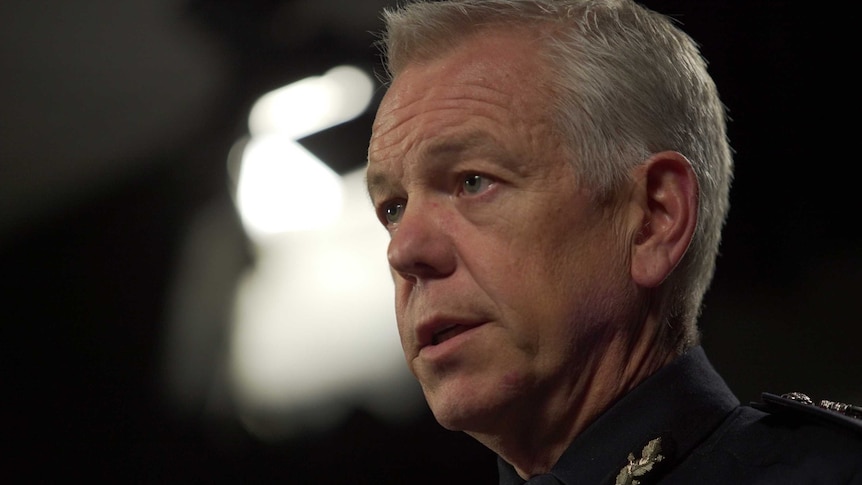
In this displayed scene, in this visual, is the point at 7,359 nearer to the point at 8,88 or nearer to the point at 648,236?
the point at 8,88

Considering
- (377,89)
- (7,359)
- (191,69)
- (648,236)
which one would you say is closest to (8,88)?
(191,69)

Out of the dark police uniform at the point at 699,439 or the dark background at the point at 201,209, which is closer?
the dark police uniform at the point at 699,439

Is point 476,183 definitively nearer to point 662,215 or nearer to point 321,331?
point 662,215

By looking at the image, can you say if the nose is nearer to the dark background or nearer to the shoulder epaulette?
the shoulder epaulette

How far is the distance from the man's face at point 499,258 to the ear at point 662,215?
3cm

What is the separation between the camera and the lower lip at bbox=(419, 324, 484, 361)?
1.42 meters

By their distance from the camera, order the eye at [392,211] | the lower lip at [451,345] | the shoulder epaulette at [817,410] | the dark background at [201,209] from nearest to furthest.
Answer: the shoulder epaulette at [817,410], the lower lip at [451,345], the eye at [392,211], the dark background at [201,209]

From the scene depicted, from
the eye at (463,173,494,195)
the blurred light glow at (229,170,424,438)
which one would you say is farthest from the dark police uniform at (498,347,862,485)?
the blurred light glow at (229,170,424,438)

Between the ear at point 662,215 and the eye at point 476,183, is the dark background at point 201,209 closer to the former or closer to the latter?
the ear at point 662,215

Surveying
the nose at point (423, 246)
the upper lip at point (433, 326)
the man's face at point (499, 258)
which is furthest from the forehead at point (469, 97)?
the upper lip at point (433, 326)

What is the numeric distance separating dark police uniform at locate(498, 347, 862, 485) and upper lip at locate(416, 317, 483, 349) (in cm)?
23

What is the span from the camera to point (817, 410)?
135cm

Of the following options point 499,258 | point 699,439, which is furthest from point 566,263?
point 699,439

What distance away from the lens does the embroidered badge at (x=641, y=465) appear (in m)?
1.38
